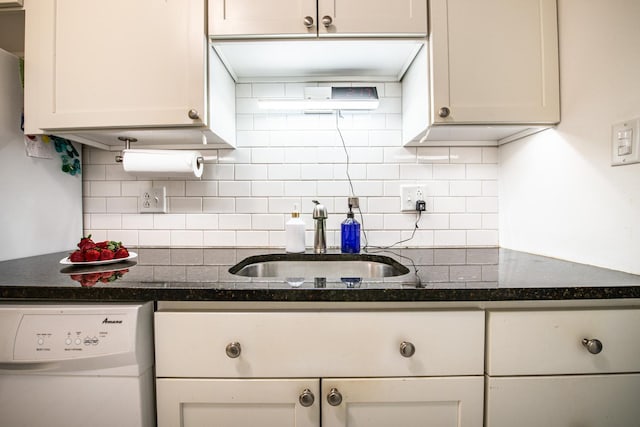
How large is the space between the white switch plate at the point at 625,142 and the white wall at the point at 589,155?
0.02 metres

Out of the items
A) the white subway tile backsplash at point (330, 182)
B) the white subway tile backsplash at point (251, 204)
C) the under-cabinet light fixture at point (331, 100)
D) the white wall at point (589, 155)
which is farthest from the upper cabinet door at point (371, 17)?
the white subway tile backsplash at point (251, 204)

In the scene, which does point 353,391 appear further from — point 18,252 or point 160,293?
point 18,252

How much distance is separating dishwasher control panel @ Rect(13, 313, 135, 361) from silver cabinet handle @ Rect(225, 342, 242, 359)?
239 mm

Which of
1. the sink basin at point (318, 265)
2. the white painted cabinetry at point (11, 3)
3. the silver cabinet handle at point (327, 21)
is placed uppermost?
the white painted cabinetry at point (11, 3)

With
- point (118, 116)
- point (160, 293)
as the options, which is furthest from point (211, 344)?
point (118, 116)

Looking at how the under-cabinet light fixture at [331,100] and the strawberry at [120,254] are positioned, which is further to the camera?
the under-cabinet light fixture at [331,100]

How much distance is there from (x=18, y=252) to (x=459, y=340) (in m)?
1.58

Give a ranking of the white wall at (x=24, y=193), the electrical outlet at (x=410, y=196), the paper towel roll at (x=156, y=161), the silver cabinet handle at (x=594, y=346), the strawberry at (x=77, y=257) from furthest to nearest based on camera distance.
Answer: the electrical outlet at (x=410, y=196)
the paper towel roll at (x=156, y=161)
the white wall at (x=24, y=193)
the strawberry at (x=77, y=257)
the silver cabinet handle at (x=594, y=346)

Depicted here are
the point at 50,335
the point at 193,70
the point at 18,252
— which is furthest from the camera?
the point at 18,252

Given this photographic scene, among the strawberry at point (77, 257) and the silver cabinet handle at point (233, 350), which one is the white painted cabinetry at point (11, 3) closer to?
the strawberry at point (77, 257)

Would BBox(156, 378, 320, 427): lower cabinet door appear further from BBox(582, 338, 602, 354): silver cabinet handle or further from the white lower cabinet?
BBox(582, 338, 602, 354): silver cabinet handle

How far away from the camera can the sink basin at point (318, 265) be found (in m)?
1.28

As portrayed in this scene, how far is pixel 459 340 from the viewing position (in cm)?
76

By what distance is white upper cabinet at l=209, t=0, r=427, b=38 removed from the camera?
1.05m
